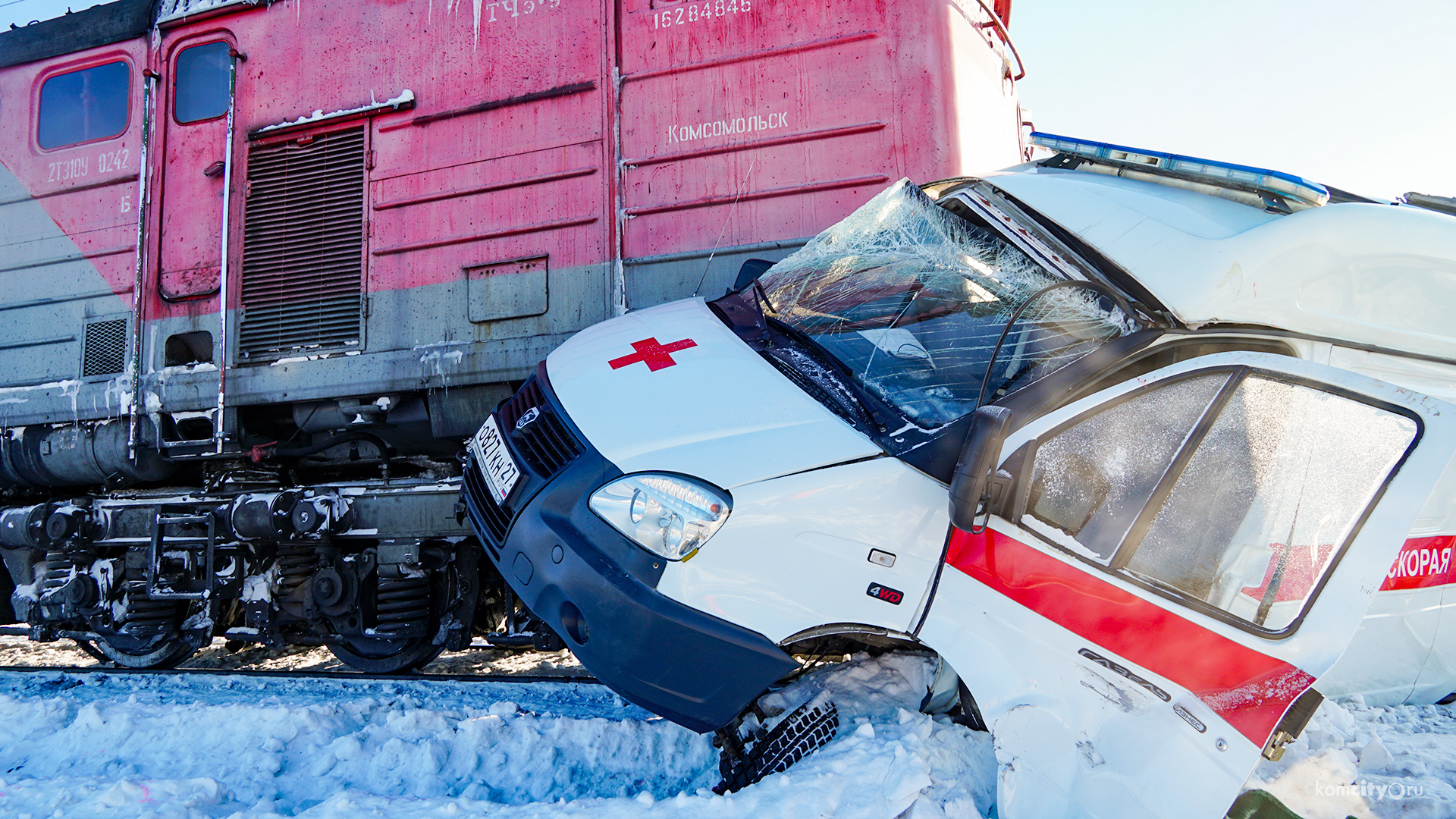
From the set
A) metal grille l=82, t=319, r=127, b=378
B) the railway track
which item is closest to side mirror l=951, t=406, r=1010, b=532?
the railway track

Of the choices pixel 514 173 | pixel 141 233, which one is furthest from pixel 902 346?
pixel 141 233

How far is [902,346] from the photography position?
A: 270 cm

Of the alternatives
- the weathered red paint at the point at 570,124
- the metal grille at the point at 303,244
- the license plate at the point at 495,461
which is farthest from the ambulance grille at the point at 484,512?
the metal grille at the point at 303,244

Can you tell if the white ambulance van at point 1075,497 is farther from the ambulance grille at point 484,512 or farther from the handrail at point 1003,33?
the handrail at point 1003,33

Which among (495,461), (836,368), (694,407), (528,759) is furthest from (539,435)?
(528,759)

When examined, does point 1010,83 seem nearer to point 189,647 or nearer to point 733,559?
point 733,559

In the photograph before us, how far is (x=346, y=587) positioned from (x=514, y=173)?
236 centimetres

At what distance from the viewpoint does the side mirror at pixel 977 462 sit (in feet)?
6.70

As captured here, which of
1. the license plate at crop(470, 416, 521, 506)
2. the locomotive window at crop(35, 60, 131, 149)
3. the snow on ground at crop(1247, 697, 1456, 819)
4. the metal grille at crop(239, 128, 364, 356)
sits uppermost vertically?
the locomotive window at crop(35, 60, 131, 149)

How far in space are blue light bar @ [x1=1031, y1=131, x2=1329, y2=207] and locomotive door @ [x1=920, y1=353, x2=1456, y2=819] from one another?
68 centimetres

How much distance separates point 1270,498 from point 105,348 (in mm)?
5800

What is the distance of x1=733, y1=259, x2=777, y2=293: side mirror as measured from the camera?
3.48m

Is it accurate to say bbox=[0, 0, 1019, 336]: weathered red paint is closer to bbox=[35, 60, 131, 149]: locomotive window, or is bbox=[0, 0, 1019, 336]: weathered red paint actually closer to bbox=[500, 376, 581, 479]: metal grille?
bbox=[35, 60, 131, 149]: locomotive window

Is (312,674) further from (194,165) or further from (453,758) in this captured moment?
(194,165)
